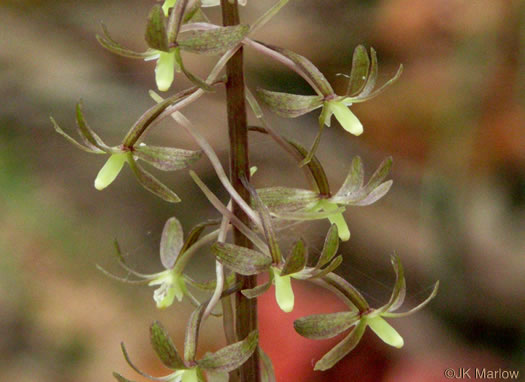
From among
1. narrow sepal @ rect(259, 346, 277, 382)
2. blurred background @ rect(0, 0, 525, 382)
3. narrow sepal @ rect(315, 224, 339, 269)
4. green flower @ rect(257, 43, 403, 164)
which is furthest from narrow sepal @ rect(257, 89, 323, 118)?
blurred background @ rect(0, 0, 525, 382)

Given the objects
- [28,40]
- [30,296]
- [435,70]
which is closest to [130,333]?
[30,296]

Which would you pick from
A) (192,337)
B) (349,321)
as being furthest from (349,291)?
(192,337)

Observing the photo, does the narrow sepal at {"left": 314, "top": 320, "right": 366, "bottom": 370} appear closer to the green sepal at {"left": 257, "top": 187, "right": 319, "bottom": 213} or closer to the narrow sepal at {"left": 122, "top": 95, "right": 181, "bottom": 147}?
the green sepal at {"left": 257, "top": 187, "right": 319, "bottom": 213}

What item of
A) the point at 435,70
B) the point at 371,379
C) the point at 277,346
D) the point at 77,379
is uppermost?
the point at 435,70

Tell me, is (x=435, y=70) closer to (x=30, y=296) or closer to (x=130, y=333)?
(x=130, y=333)

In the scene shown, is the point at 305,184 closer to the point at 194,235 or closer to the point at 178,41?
the point at 194,235

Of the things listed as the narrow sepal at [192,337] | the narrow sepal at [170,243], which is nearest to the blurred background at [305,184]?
the narrow sepal at [170,243]
